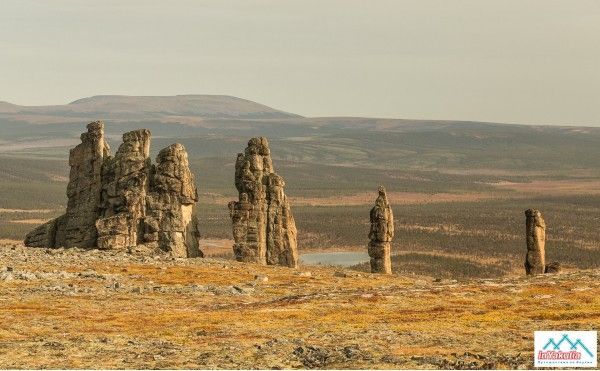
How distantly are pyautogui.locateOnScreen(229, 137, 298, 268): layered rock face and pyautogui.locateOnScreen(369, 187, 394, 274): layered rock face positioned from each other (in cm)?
653

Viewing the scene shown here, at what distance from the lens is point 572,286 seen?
66.8 meters

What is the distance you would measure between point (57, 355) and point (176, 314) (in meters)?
12.8

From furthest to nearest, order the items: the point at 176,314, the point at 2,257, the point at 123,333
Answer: the point at 2,257 < the point at 176,314 < the point at 123,333

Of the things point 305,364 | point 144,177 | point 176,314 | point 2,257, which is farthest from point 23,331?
point 144,177

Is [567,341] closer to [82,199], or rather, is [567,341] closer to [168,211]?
[168,211]

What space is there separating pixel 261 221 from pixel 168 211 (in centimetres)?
700

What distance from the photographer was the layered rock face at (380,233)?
299 ft

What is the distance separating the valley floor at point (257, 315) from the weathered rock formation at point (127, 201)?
5847mm

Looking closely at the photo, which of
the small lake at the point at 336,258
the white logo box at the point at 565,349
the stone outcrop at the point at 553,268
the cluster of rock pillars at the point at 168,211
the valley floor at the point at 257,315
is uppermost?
the cluster of rock pillars at the point at 168,211

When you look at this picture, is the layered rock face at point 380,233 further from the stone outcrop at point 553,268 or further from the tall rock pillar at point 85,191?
the tall rock pillar at point 85,191

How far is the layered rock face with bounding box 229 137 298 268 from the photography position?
88375 millimetres

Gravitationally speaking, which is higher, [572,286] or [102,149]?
[102,149]

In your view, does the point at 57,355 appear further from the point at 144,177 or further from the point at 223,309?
the point at 144,177

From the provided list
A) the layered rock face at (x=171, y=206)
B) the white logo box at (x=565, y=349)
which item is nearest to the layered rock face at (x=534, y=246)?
the layered rock face at (x=171, y=206)
